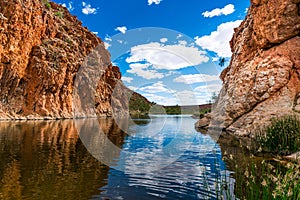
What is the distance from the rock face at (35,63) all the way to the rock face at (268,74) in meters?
47.7

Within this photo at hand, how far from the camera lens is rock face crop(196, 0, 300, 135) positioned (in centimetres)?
2345

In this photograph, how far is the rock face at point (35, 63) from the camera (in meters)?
54.7

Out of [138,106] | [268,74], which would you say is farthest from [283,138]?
[138,106]

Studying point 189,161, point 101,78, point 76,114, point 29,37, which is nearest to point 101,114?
point 101,78

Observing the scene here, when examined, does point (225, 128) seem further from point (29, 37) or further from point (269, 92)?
point (29, 37)

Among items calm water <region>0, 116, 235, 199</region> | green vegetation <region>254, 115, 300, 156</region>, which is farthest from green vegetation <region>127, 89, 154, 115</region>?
green vegetation <region>254, 115, 300, 156</region>

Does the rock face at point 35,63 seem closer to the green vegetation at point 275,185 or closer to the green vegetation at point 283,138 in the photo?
the green vegetation at point 283,138

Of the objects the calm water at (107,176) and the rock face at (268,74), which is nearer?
the calm water at (107,176)

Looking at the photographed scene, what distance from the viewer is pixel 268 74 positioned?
25688 mm

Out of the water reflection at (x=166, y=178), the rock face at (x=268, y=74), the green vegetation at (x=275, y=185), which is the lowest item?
the water reflection at (x=166, y=178)

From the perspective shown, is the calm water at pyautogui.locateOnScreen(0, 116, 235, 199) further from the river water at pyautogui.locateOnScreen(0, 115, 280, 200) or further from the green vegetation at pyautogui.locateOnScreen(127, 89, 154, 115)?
the green vegetation at pyautogui.locateOnScreen(127, 89, 154, 115)

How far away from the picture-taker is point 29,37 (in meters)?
61.6

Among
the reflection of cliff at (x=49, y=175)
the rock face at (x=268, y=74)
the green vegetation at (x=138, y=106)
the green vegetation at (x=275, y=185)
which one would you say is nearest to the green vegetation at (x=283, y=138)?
the green vegetation at (x=275, y=185)

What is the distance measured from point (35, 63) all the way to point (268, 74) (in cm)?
5698
